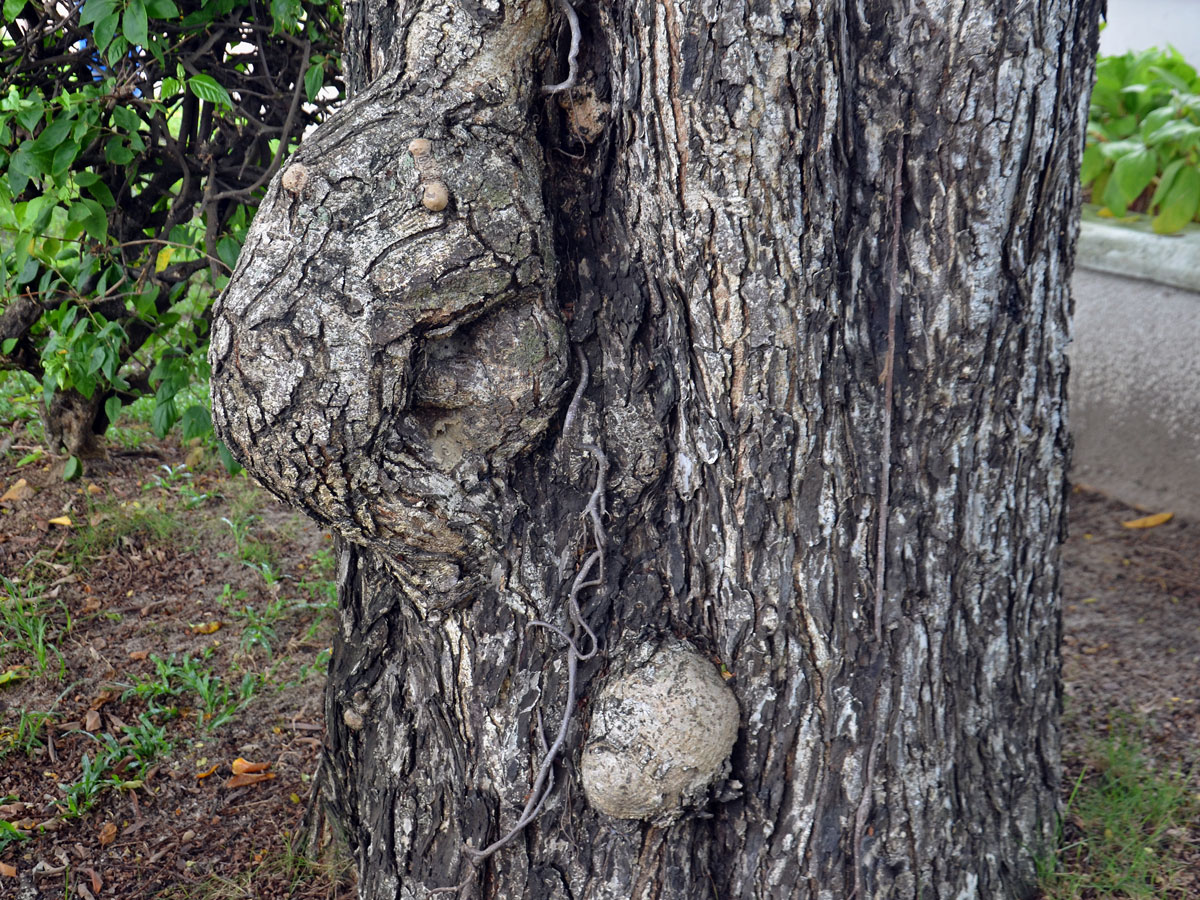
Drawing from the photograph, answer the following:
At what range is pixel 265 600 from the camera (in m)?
3.29

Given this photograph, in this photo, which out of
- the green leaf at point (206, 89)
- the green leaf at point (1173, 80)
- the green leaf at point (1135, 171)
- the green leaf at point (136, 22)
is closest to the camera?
the green leaf at point (136, 22)

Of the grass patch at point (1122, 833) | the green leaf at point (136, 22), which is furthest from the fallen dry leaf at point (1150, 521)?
the green leaf at point (136, 22)

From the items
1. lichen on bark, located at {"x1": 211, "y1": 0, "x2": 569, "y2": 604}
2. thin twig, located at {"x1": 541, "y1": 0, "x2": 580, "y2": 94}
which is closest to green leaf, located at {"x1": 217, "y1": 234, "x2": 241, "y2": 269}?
lichen on bark, located at {"x1": 211, "y1": 0, "x2": 569, "y2": 604}

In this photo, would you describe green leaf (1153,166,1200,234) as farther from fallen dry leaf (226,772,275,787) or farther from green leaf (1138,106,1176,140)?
fallen dry leaf (226,772,275,787)

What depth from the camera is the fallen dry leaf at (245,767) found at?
263cm

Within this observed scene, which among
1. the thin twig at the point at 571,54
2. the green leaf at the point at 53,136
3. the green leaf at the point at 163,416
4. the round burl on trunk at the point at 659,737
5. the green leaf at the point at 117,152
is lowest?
the round burl on trunk at the point at 659,737

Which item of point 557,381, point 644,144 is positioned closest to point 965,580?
point 557,381

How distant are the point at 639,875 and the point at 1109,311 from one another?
3.76 meters

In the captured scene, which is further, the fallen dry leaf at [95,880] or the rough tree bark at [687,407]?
the fallen dry leaf at [95,880]

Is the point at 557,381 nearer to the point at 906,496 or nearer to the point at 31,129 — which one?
the point at 906,496

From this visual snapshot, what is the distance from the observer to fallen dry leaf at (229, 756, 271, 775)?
263cm

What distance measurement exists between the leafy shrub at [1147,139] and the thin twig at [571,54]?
3532 millimetres

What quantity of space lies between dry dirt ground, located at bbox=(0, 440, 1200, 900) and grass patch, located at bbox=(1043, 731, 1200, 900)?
46mm

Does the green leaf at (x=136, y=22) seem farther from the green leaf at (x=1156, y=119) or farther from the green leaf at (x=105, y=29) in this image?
the green leaf at (x=1156, y=119)
